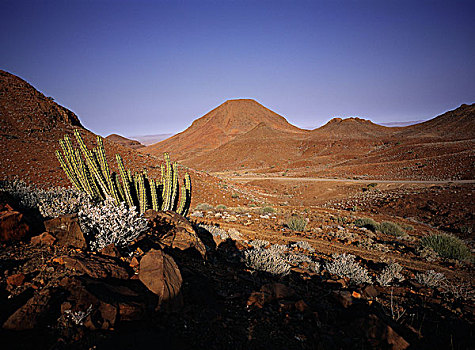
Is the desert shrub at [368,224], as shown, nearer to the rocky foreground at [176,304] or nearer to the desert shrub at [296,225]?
the desert shrub at [296,225]

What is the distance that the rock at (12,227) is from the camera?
317 centimetres

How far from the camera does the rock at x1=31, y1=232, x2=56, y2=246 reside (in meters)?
3.31

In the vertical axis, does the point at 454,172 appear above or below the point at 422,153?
below

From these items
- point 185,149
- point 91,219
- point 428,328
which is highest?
point 185,149

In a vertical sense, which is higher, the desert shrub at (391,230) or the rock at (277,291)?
the rock at (277,291)

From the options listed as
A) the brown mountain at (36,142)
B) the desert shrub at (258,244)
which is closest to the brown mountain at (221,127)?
the brown mountain at (36,142)

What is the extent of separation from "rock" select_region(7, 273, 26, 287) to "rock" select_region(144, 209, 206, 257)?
228 centimetres

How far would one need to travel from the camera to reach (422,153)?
34938 mm

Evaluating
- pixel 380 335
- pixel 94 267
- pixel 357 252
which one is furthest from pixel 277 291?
pixel 357 252

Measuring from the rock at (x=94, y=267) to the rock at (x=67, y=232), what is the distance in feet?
1.56

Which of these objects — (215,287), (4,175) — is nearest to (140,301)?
(215,287)

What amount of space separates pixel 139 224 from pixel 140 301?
79.8 inches

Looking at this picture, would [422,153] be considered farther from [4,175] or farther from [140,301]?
[4,175]

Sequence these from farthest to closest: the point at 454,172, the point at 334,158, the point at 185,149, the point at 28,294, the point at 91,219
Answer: the point at 185,149 → the point at 334,158 → the point at 454,172 → the point at 91,219 → the point at 28,294
